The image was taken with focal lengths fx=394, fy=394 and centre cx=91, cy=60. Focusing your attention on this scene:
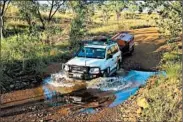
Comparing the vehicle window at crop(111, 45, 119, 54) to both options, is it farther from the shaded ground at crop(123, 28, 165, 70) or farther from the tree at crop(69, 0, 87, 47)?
the tree at crop(69, 0, 87, 47)

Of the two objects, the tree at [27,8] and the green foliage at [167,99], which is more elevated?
the tree at [27,8]

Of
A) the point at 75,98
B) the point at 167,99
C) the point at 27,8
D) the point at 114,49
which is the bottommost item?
the point at 75,98

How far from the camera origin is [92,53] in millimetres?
16844

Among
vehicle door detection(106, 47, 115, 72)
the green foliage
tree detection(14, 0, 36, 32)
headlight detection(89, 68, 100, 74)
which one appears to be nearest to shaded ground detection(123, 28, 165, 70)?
vehicle door detection(106, 47, 115, 72)

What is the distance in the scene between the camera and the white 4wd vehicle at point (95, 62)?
15.5 m

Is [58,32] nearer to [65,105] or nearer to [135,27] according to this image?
[65,105]

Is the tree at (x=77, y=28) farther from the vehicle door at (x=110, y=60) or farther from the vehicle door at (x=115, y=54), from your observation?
the vehicle door at (x=110, y=60)

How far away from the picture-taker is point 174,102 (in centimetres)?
872

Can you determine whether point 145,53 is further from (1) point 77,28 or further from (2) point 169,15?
(2) point 169,15

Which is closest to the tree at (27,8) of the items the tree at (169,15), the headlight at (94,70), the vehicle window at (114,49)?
the vehicle window at (114,49)

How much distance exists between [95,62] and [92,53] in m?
1.08

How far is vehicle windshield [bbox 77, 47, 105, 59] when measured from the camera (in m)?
16.6

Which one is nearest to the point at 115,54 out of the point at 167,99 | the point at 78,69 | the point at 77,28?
the point at 78,69

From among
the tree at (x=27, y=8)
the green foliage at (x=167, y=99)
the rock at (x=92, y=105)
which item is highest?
the tree at (x=27, y=8)
